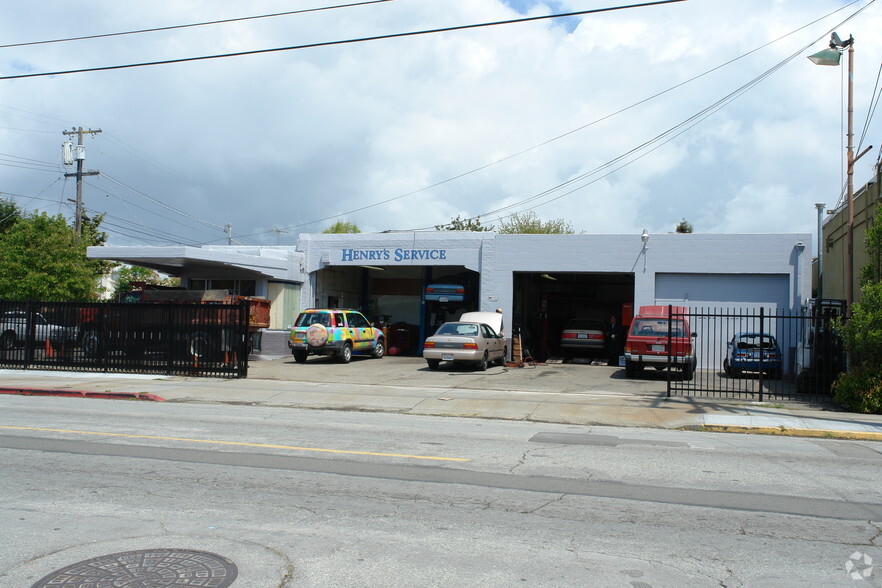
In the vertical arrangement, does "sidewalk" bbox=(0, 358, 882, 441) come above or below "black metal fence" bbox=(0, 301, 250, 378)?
below

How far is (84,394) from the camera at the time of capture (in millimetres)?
16109

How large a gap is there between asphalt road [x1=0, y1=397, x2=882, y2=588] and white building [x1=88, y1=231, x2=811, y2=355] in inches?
570

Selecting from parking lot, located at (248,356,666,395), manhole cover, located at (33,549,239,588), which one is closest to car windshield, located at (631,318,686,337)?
parking lot, located at (248,356,666,395)

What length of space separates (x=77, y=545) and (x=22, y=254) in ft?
95.4

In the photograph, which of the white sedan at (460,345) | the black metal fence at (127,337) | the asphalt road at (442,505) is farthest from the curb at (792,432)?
the black metal fence at (127,337)

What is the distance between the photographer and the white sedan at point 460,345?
861 inches

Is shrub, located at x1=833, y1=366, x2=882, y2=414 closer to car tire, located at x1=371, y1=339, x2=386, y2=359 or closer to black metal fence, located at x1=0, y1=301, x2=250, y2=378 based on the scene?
black metal fence, located at x1=0, y1=301, x2=250, y2=378

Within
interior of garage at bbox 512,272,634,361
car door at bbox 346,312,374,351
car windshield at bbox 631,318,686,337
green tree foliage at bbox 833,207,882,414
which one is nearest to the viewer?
green tree foliage at bbox 833,207,882,414

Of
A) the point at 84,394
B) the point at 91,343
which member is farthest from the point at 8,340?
the point at 84,394

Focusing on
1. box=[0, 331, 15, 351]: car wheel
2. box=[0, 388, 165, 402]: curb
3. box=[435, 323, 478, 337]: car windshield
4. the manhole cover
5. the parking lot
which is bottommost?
box=[0, 388, 165, 402]: curb

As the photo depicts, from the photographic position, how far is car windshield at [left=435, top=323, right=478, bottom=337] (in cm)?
2227

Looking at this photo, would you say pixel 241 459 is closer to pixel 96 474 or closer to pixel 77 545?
pixel 96 474

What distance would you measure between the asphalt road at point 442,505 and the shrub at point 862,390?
3.97m

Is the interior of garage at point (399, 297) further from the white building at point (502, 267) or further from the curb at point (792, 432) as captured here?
the curb at point (792, 432)
